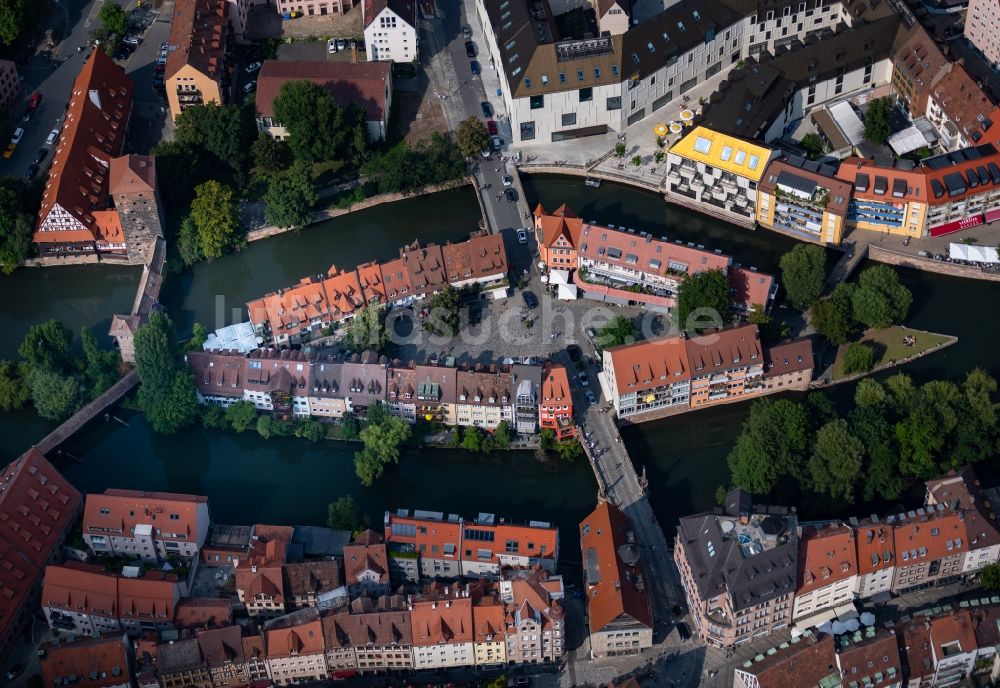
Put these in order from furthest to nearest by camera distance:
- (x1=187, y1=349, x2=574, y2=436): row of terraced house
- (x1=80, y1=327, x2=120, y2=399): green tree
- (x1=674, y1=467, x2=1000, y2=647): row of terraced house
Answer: (x1=80, y1=327, x2=120, y2=399): green tree → (x1=187, y1=349, x2=574, y2=436): row of terraced house → (x1=674, y1=467, x2=1000, y2=647): row of terraced house

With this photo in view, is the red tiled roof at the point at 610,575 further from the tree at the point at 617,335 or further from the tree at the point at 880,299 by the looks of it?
the tree at the point at 880,299

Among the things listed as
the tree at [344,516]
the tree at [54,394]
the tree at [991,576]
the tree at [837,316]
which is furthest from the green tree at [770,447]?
the tree at [54,394]

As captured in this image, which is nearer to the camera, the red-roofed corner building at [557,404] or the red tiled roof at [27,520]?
the red tiled roof at [27,520]

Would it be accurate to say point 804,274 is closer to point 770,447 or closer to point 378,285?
point 770,447

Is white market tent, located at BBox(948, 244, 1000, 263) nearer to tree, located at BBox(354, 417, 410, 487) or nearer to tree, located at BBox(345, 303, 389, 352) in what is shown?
tree, located at BBox(345, 303, 389, 352)

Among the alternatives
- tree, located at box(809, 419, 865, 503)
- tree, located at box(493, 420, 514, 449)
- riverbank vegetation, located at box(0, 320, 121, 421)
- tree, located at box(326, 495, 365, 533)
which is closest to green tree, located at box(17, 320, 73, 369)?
riverbank vegetation, located at box(0, 320, 121, 421)
